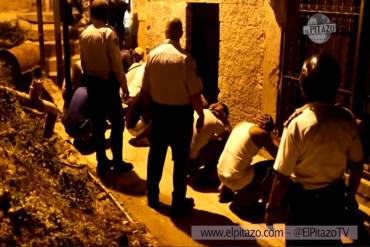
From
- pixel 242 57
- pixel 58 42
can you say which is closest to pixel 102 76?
pixel 242 57

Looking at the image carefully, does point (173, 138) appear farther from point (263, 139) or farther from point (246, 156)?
point (263, 139)

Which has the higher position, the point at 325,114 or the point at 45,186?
the point at 325,114

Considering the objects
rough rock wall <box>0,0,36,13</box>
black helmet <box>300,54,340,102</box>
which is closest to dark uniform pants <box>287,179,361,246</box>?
black helmet <box>300,54,340,102</box>

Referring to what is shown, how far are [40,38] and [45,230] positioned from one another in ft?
21.5

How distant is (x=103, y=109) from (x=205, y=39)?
3.29 metres

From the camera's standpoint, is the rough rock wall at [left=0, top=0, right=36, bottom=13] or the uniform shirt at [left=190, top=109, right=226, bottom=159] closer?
the uniform shirt at [left=190, top=109, right=226, bottom=159]

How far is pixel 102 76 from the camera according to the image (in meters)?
5.77

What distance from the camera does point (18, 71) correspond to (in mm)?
8305

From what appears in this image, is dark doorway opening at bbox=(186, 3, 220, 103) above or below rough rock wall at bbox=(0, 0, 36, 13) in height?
below

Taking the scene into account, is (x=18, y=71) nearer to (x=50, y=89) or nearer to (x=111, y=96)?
(x=50, y=89)

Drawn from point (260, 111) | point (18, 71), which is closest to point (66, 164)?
point (260, 111)

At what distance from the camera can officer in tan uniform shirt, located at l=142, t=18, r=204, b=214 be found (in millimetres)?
4668

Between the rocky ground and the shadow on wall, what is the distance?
3.10 meters

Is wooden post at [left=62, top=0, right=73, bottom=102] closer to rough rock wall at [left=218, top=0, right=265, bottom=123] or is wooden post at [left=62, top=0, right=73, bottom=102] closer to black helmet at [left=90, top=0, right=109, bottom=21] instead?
black helmet at [left=90, top=0, right=109, bottom=21]
